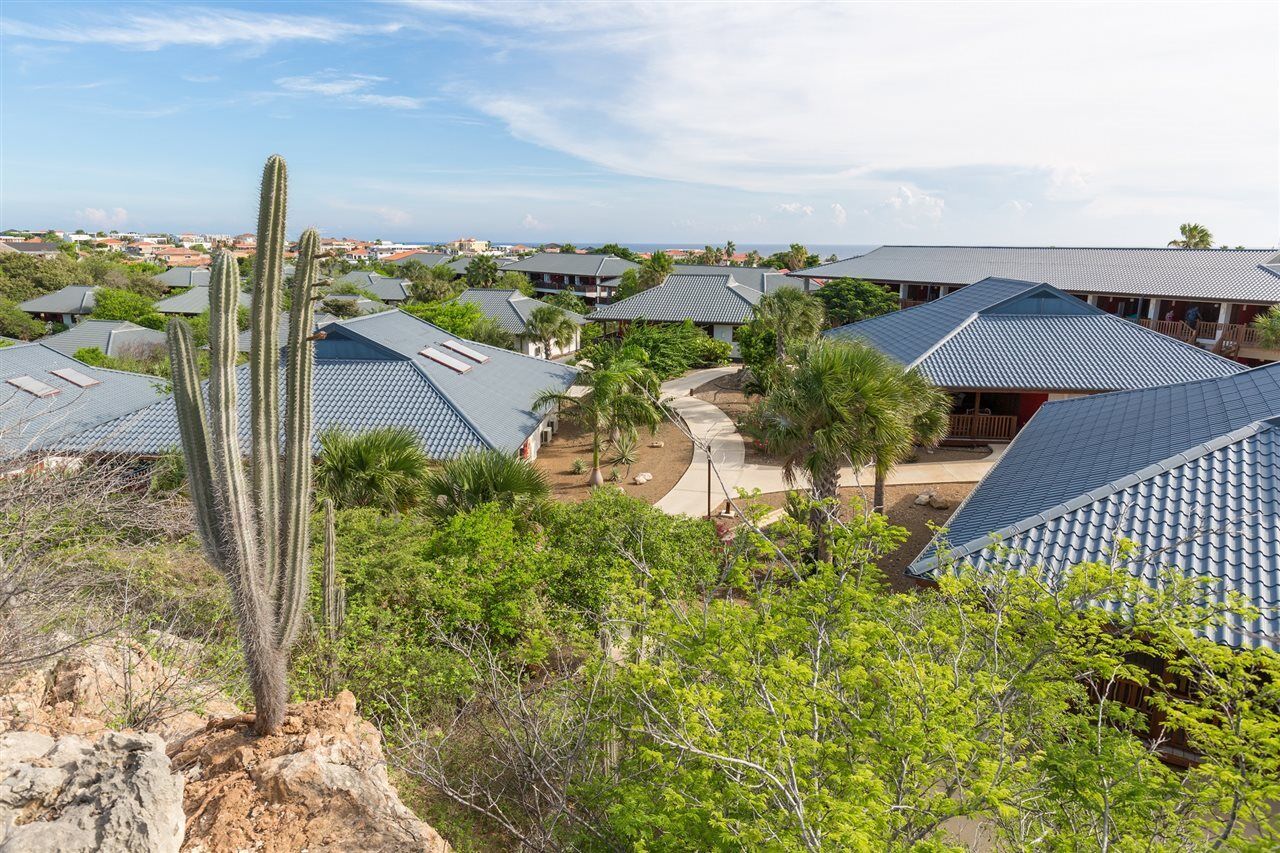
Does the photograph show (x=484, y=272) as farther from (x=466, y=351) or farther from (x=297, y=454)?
(x=297, y=454)

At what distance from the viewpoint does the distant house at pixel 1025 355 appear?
24812mm

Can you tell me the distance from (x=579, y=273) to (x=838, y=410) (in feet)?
220

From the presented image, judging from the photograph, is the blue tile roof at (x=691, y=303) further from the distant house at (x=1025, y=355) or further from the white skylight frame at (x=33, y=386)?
the white skylight frame at (x=33, y=386)

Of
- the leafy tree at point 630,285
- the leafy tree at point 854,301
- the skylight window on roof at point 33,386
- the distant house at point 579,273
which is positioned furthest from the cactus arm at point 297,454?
the distant house at point 579,273

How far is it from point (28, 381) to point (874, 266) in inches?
1999

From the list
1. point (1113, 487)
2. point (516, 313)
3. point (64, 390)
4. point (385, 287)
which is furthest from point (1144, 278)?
point (385, 287)

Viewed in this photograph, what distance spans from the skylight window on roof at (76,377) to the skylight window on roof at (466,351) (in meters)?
12.1

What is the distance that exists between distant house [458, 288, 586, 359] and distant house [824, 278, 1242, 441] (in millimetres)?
24549

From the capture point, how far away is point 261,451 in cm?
645

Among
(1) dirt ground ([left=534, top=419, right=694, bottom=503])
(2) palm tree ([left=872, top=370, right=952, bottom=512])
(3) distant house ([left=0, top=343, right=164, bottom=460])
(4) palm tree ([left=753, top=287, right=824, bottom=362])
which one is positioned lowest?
(1) dirt ground ([left=534, top=419, right=694, bottom=503])

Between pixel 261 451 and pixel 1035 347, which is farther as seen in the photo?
pixel 1035 347

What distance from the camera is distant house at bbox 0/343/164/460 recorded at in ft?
66.1

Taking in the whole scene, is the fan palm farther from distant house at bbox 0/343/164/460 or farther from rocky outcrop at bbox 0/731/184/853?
distant house at bbox 0/343/164/460

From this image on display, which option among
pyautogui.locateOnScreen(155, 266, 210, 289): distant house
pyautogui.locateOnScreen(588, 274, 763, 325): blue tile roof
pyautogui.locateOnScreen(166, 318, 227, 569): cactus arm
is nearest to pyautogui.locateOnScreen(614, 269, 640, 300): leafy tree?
pyautogui.locateOnScreen(588, 274, 763, 325): blue tile roof
